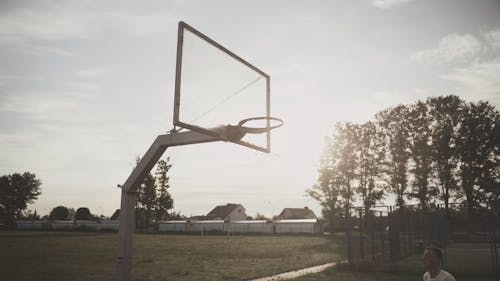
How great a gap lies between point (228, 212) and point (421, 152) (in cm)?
7742

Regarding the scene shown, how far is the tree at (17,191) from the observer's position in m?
105

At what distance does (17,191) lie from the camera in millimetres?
106062

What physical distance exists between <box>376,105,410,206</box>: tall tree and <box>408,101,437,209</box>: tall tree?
2.16ft

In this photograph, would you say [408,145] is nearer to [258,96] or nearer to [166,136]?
[258,96]

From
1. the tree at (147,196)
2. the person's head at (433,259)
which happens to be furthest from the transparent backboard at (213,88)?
the tree at (147,196)

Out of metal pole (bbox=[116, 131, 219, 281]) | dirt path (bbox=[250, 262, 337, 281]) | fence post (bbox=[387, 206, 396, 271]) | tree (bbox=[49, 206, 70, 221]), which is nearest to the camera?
metal pole (bbox=[116, 131, 219, 281])

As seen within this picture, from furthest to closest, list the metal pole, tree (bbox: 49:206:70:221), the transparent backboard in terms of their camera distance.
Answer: tree (bbox: 49:206:70:221)
the transparent backboard
the metal pole

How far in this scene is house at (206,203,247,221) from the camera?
357ft

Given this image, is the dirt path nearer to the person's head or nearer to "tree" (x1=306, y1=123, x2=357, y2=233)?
the person's head

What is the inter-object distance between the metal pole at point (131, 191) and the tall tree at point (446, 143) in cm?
3675

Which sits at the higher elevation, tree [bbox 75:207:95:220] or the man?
the man

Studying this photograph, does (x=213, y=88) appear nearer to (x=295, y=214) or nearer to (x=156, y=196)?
(x=156, y=196)

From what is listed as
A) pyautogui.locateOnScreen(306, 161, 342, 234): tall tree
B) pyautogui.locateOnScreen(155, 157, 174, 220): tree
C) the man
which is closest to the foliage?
pyautogui.locateOnScreen(155, 157, 174, 220): tree

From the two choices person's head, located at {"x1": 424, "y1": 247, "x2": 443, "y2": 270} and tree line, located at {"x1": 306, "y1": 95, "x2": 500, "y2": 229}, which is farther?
tree line, located at {"x1": 306, "y1": 95, "x2": 500, "y2": 229}
